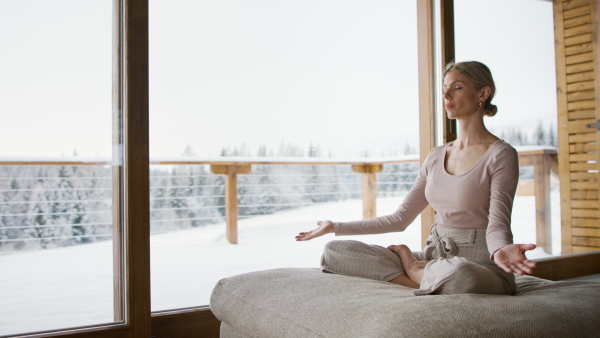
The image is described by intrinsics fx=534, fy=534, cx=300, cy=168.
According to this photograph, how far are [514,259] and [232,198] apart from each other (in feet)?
6.47

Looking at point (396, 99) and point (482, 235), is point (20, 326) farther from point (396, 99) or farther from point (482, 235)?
point (396, 99)

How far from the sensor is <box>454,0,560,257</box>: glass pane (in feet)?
11.3

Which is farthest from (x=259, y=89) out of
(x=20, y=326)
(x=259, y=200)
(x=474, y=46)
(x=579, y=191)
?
(x=579, y=191)

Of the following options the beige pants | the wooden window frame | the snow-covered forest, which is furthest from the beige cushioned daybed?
the wooden window frame

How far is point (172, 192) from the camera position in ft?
8.36

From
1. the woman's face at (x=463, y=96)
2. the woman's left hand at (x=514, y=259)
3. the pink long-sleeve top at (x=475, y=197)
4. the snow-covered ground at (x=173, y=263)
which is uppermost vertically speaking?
the woman's face at (x=463, y=96)

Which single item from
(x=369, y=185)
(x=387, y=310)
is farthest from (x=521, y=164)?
(x=387, y=310)

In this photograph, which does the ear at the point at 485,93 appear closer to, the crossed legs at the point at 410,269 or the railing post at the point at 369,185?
the crossed legs at the point at 410,269

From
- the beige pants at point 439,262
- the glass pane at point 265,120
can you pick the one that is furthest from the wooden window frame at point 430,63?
the beige pants at point 439,262

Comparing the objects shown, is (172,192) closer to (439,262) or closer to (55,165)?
(55,165)

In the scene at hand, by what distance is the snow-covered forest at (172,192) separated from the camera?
197 cm

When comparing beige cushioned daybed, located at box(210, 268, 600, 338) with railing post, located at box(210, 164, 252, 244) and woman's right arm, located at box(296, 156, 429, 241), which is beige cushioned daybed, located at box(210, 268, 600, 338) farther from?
railing post, located at box(210, 164, 252, 244)

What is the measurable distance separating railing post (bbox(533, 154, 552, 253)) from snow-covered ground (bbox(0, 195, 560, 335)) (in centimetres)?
5

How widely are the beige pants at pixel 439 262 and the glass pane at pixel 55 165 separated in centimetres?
95
